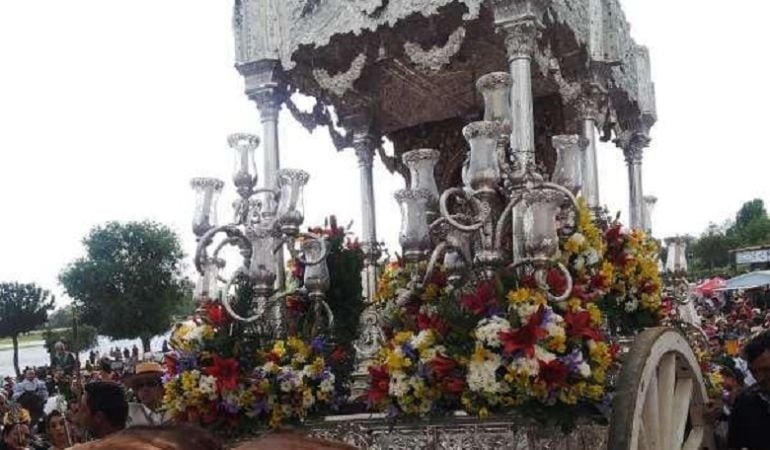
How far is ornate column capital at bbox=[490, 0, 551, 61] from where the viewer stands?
610 cm

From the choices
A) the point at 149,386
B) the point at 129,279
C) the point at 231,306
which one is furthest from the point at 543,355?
the point at 129,279

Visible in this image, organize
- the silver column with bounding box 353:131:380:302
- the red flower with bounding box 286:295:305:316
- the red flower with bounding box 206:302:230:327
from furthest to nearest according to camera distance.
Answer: the silver column with bounding box 353:131:380:302, the red flower with bounding box 286:295:305:316, the red flower with bounding box 206:302:230:327

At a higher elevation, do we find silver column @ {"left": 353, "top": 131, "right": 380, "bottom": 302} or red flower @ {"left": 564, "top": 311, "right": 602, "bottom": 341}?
silver column @ {"left": 353, "top": 131, "right": 380, "bottom": 302}

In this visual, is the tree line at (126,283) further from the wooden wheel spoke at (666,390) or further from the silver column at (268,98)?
the wooden wheel spoke at (666,390)

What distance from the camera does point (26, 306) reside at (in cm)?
5194

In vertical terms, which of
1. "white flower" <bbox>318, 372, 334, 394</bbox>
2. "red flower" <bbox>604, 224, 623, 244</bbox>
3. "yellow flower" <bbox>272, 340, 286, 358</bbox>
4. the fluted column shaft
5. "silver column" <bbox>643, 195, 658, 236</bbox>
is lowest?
"white flower" <bbox>318, 372, 334, 394</bbox>

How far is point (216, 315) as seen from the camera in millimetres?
5176

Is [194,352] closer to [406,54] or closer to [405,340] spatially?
[405,340]

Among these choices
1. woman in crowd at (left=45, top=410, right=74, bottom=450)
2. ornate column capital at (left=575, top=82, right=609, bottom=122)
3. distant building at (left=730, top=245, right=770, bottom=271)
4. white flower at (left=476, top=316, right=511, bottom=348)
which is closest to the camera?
white flower at (left=476, top=316, right=511, bottom=348)

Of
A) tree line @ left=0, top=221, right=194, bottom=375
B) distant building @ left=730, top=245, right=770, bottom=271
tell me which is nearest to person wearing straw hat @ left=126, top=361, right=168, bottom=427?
tree line @ left=0, top=221, right=194, bottom=375

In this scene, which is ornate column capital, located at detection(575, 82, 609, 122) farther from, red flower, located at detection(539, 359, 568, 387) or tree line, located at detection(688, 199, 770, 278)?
tree line, located at detection(688, 199, 770, 278)

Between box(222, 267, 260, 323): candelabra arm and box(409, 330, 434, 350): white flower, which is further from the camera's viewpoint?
box(222, 267, 260, 323): candelabra arm

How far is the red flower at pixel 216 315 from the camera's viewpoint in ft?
16.8

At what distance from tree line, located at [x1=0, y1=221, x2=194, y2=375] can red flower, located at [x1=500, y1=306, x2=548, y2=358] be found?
39070 millimetres
